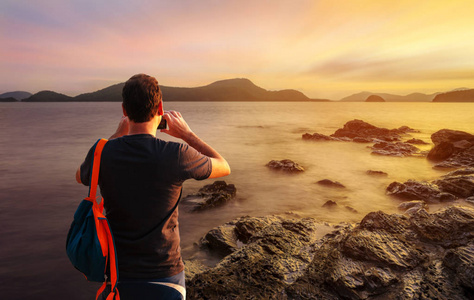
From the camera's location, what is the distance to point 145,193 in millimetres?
1892

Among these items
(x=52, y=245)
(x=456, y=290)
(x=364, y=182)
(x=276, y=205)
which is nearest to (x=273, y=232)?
(x=456, y=290)

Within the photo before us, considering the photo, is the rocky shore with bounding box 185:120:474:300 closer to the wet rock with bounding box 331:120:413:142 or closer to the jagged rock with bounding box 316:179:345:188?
the jagged rock with bounding box 316:179:345:188

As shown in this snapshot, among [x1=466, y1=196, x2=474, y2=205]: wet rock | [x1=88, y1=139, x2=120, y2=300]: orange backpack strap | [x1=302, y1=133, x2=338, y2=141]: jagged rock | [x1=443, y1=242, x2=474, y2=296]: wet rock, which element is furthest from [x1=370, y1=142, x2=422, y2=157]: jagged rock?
[x1=88, y1=139, x2=120, y2=300]: orange backpack strap

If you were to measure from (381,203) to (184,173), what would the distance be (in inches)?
461

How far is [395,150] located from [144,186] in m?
27.0

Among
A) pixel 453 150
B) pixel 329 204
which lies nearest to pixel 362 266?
pixel 329 204

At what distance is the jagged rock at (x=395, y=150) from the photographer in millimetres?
22930

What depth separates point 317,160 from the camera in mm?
21656

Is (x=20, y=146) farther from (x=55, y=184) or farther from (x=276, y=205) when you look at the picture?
(x=276, y=205)

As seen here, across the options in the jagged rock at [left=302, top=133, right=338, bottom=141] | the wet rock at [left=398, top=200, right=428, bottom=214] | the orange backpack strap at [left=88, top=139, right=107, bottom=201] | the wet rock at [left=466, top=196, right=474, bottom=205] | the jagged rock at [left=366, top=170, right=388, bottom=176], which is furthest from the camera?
the jagged rock at [left=302, top=133, right=338, bottom=141]

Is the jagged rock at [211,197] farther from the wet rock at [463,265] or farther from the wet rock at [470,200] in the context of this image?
the wet rock at [470,200]

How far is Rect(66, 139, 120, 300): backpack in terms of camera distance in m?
1.81

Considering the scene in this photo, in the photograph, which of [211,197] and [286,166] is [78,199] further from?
[286,166]

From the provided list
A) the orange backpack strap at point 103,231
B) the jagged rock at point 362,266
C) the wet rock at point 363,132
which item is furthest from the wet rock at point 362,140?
the orange backpack strap at point 103,231
